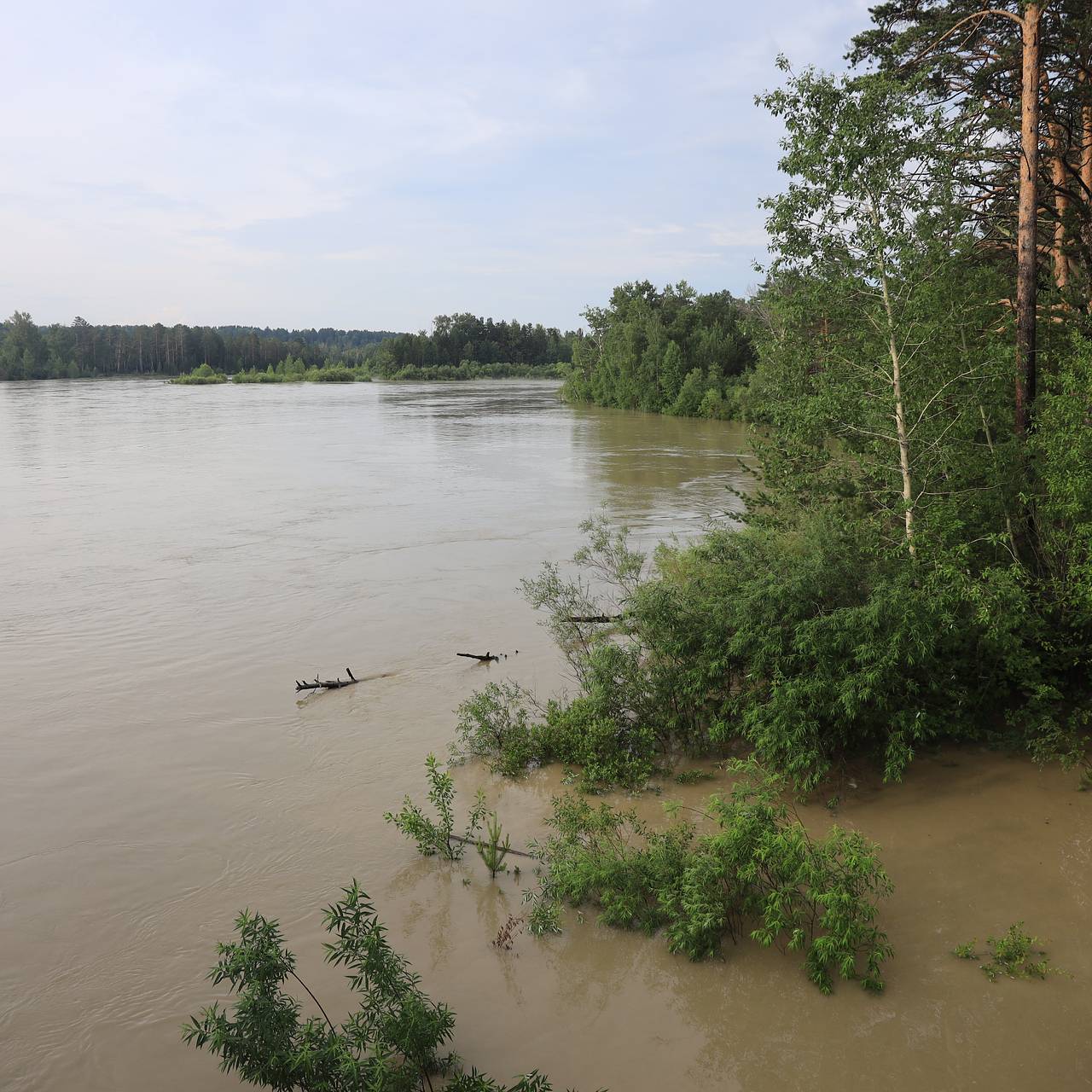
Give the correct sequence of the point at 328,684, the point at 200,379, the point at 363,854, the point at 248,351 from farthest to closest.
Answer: the point at 248,351, the point at 200,379, the point at 328,684, the point at 363,854

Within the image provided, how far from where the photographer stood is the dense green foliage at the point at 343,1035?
5.73 metres

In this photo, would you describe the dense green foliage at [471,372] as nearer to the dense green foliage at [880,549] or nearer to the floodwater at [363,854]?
the floodwater at [363,854]

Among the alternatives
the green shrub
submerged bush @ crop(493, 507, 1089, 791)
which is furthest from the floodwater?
the green shrub

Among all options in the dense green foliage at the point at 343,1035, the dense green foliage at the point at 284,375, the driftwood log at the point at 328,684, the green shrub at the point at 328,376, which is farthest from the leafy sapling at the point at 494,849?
the green shrub at the point at 328,376

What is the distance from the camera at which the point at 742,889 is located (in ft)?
25.5

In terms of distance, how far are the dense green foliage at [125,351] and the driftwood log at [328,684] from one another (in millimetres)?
132120

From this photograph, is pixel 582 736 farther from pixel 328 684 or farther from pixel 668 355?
pixel 668 355

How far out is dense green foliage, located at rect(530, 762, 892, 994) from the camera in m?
7.22

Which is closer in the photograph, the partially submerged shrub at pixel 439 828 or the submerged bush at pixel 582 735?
the partially submerged shrub at pixel 439 828

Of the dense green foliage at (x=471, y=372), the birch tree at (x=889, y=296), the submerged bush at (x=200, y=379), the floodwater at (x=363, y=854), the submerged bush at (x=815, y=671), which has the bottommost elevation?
the floodwater at (x=363, y=854)

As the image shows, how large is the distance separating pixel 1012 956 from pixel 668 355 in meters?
63.8

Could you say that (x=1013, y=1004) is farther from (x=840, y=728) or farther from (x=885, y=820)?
(x=840, y=728)

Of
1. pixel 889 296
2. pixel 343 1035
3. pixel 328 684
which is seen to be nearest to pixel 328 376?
pixel 328 684

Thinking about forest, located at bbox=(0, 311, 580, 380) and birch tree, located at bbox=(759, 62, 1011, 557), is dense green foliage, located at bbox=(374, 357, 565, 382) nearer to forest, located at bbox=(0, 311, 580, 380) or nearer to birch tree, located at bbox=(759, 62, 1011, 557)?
forest, located at bbox=(0, 311, 580, 380)
